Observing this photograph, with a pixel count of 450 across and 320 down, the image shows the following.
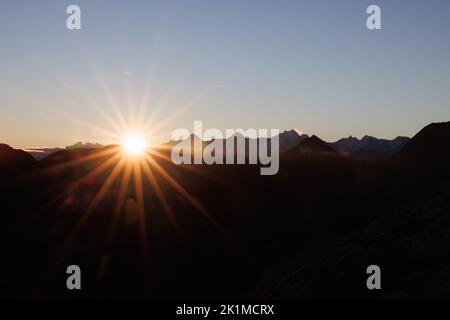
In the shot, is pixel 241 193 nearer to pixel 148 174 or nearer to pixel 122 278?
pixel 148 174

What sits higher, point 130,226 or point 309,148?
point 309,148

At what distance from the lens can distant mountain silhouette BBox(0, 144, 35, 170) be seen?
8151 cm

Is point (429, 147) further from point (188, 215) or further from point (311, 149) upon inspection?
point (188, 215)

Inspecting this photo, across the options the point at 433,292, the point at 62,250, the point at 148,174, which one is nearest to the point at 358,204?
the point at 148,174

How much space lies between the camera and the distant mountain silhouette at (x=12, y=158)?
267 ft

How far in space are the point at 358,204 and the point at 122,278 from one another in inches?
1365

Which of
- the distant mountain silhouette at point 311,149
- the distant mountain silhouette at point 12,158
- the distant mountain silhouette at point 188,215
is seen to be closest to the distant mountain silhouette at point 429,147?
the distant mountain silhouette at point 188,215

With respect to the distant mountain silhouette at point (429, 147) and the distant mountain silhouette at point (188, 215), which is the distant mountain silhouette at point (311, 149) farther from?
the distant mountain silhouette at point (429, 147)

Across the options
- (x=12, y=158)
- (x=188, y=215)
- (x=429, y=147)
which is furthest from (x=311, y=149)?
(x=12, y=158)

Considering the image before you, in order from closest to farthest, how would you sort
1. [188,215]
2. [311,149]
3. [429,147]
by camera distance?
1. [188,215]
2. [429,147]
3. [311,149]

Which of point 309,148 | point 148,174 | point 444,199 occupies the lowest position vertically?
point 444,199

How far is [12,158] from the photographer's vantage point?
84.8 metres
